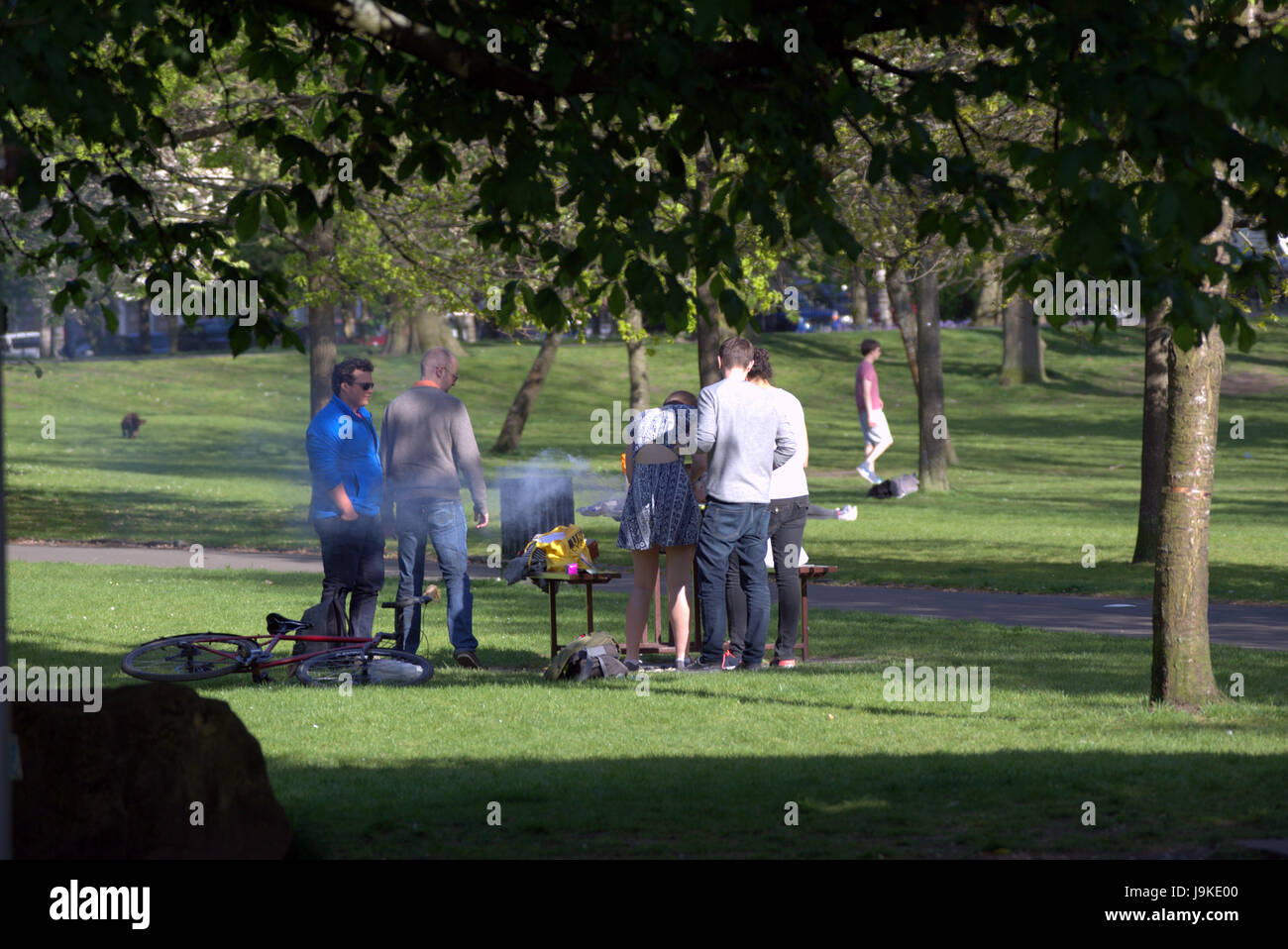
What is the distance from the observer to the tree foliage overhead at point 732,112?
512cm

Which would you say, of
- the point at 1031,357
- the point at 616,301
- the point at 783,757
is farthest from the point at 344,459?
the point at 1031,357

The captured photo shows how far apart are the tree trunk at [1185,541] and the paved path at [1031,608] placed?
282 centimetres

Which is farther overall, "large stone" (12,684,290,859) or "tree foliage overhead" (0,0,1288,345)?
"large stone" (12,684,290,859)

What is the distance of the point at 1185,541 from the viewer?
8.63m

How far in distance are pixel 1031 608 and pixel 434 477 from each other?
5.45 metres

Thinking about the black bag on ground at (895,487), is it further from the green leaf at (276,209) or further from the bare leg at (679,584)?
the green leaf at (276,209)

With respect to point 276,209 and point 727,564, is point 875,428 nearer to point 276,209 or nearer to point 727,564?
point 727,564

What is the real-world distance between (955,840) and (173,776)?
2752 mm

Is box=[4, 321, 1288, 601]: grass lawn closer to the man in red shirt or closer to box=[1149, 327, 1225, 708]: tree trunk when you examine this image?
the man in red shirt

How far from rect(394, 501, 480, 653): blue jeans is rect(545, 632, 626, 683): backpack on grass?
3.02 feet

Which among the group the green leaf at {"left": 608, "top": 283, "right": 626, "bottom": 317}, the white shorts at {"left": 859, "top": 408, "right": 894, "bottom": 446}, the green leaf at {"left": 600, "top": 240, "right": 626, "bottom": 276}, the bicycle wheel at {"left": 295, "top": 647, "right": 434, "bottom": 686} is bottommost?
the bicycle wheel at {"left": 295, "top": 647, "right": 434, "bottom": 686}

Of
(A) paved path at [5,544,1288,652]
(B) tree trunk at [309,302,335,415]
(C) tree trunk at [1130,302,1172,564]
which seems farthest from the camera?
(B) tree trunk at [309,302,335,415]

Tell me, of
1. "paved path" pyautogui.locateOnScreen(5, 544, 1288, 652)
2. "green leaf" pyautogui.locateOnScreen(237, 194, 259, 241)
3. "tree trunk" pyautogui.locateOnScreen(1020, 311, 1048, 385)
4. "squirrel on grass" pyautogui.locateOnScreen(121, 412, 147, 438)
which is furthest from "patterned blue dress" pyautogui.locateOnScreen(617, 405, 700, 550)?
"tree trunk" pyautogui.locateOnScreen(1020, 311, 1048, 385)

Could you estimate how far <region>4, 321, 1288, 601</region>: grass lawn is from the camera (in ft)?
59.4
